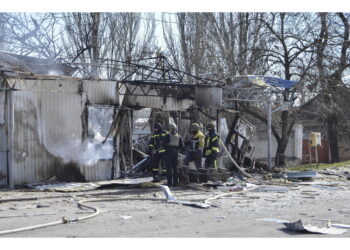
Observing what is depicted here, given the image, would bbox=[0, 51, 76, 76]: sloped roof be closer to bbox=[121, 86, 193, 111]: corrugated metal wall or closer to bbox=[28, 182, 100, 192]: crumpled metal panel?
bbox=[121, 86, 193, 111]: corrugated metal wall

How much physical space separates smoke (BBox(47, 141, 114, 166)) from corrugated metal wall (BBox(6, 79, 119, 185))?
32mm

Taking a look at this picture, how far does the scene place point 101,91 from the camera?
15.8m

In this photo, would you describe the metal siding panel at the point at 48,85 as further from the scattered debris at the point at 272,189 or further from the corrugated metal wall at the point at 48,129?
the scattered debris at the point at 272,189

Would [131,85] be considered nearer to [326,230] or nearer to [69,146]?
[69,146]

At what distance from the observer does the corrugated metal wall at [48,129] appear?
14203 mm

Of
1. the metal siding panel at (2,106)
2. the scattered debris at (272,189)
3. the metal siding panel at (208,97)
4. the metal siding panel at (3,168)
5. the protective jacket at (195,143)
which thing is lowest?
the scattered debris at (272,189)

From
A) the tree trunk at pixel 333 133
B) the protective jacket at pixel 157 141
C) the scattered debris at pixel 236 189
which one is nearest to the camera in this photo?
the scattered debris at pixel 236 189

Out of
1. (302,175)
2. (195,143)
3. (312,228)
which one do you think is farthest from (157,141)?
(312,228)

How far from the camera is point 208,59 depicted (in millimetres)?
28000

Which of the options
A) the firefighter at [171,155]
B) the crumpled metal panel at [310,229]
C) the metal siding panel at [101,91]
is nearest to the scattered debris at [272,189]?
the firefighter at [171,155]

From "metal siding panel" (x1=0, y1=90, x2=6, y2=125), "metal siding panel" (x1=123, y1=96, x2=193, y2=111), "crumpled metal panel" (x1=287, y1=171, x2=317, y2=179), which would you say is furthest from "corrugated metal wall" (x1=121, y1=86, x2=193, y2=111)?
"crumpled metal panel" (x1=287, y1=171, x2=317, y2=179)

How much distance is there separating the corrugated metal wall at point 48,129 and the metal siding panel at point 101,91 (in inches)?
1.3

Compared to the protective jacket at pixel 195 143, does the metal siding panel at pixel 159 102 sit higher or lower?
higher

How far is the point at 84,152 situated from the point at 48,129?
55.6 inches
